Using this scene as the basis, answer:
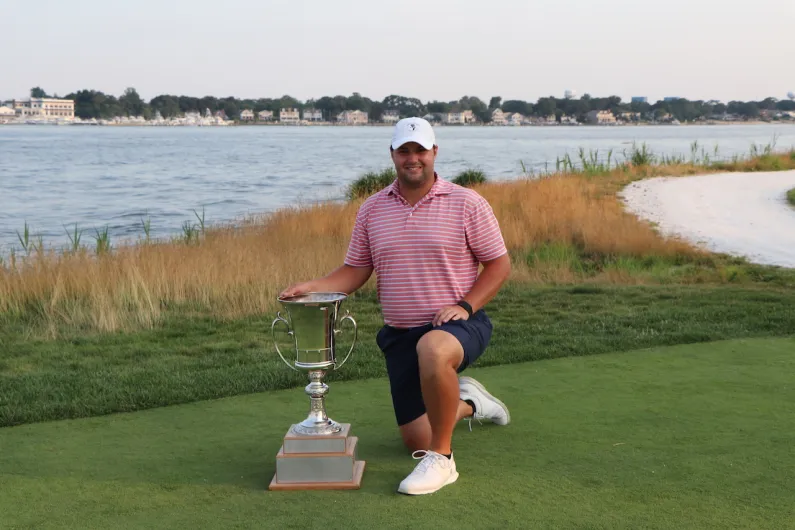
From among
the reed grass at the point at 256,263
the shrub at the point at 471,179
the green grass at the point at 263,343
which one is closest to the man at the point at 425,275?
the green grass at the point at 263,343

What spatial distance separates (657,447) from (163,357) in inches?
166

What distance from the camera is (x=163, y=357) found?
7.68 m

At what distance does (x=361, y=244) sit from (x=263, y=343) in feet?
11.8

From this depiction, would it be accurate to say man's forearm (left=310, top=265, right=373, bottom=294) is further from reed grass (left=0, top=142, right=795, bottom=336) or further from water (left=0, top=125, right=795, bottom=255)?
water (left=0, top=125, right=795, bottom=255)

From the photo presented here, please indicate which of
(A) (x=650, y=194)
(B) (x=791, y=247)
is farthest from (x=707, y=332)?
(A) (x=650, y=194)

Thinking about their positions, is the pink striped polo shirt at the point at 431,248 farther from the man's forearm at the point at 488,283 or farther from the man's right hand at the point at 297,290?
the man's right hand at the point at 297,290

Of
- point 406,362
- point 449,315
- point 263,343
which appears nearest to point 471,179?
point 263,343

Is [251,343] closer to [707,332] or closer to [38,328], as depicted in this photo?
[38,328]

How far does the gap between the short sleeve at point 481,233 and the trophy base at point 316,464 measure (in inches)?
40.6

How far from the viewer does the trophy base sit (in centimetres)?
426

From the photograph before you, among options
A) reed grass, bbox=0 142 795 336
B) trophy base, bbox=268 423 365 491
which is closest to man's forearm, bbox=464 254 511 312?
trophy base, bbox=268 423 365 491

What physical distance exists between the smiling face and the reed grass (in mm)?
5149

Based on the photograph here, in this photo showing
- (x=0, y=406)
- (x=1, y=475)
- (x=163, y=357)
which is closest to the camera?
(x=1, y=475)

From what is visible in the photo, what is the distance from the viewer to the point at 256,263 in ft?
37.0
